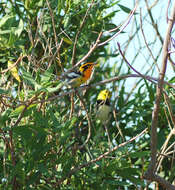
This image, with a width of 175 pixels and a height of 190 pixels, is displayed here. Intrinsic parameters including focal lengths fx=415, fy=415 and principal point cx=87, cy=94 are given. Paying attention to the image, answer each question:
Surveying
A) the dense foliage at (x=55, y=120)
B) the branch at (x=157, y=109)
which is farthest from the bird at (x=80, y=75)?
the branch at (x=157, y=109)

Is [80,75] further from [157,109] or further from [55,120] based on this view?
[157,109]

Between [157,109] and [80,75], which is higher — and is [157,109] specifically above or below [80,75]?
below

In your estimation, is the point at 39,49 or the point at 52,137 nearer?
the point at 52,137

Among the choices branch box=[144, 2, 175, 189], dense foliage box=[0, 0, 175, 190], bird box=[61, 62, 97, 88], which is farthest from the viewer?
bird box=[61, 62, 97, 88]

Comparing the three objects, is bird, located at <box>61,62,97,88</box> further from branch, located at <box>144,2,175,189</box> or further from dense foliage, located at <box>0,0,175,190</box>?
branch, located at <box>144,2,175,189</box>

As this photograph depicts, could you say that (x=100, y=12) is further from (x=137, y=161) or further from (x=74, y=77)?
(x=137, y=161)

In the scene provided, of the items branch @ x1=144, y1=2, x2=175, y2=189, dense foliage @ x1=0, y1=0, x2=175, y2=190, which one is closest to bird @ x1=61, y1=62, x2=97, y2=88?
dense foliage @ x1=0, y1=0, x2=175, y2=190

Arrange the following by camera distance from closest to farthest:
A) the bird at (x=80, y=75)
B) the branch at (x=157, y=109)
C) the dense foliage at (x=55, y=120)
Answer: the branch at (x=157, y=109)
the dense foliage at (x=55, y=120)
the bird at (x=80, y=75)

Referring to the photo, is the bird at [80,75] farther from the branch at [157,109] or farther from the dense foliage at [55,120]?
the branch at [157,109]

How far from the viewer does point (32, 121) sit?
2.52m

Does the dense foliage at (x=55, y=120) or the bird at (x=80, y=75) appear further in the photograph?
the bird at (x=80, y=75)

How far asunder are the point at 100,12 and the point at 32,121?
119 cm

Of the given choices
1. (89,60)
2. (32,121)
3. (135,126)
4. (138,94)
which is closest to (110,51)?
(89,60)

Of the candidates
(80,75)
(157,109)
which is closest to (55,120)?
(157,109)
